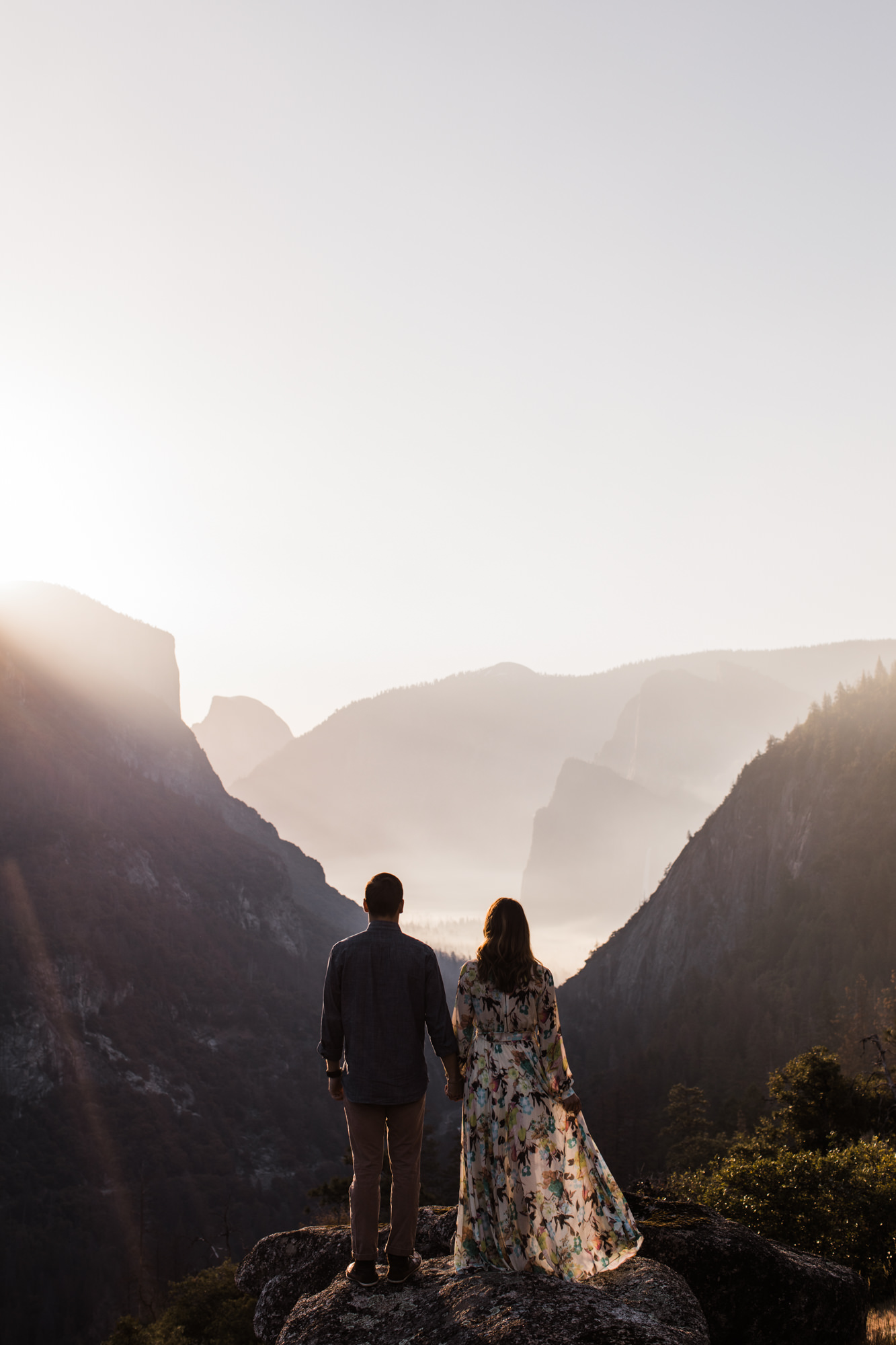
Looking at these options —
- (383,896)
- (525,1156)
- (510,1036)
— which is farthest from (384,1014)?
(525,1156)

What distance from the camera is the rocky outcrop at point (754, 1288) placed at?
8469mm

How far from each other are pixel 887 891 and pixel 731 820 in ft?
103

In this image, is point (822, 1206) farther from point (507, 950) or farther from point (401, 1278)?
point (507, 950)

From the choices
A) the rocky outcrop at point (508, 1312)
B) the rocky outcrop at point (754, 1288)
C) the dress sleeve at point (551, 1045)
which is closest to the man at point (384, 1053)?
the rocky outcrop at point (508, 1312)

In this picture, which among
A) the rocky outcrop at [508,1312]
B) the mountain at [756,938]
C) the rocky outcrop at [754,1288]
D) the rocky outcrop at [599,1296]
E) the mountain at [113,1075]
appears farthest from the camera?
the mountain at [113,1075]

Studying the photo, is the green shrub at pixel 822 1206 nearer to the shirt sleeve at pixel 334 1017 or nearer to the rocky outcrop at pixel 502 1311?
the rocky outcrop at pixel 502 1311

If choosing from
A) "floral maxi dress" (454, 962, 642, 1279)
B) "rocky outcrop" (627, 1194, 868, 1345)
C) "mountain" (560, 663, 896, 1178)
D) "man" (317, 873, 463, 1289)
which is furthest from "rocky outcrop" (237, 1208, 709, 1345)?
"mountain" (560, 663, 896, 1178)

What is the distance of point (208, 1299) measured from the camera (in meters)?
44.5

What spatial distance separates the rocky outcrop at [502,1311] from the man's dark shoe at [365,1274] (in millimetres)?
63

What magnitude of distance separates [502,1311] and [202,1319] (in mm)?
47654

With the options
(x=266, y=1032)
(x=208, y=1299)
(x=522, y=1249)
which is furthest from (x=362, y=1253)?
(x=266, y=1032)

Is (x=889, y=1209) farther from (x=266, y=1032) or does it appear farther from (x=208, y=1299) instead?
(x=266, y=1032)

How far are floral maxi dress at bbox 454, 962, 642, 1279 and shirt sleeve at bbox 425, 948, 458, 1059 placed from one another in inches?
4.9

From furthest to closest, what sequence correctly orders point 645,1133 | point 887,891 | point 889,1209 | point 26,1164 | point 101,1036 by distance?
point 101,1036, point 26,1164, point 887,891, point 645,1133, point 889,1209
